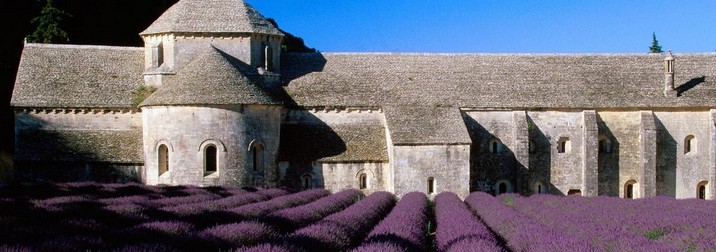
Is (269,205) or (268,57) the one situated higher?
(268,57)

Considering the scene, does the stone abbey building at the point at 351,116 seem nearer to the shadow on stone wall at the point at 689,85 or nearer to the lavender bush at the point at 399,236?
the shadow on stone wall at the point at 689,85

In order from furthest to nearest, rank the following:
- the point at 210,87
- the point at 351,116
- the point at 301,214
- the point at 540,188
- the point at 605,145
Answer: the point at 605,145 → the point at 540,188 → the point at 351,116 → the point at 210,87 → the point at 301,214

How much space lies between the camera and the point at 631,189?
43.6m

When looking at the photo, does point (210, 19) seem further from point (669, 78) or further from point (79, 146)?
point (669, 78)

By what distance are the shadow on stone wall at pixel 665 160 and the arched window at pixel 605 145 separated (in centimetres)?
228

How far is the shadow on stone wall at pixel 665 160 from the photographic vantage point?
43.0 meters

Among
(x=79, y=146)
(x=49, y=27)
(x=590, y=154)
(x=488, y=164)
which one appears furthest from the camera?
(x=49, y=27)

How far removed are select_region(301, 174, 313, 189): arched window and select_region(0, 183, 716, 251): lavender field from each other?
11519 millimetres

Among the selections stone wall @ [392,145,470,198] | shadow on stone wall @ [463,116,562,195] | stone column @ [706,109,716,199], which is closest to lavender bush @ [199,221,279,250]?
stone wall @ [392,145,470,198]

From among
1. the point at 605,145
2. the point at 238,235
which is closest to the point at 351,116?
the point at 605,145

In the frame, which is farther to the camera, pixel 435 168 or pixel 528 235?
pixel 435 168

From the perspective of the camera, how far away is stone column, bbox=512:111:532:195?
41.3 m

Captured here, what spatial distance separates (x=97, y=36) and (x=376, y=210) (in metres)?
37.1

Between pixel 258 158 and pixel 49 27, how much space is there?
18899 mm
